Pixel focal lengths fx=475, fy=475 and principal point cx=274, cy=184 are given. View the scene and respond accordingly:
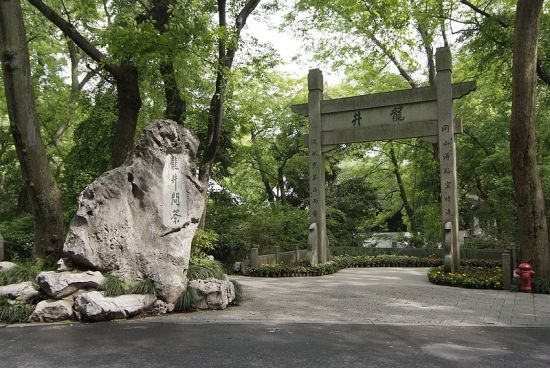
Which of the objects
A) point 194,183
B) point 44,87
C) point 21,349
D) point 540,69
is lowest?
point 21,349

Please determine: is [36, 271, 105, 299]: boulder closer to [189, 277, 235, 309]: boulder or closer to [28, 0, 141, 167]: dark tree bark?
[189, 277, 235, 309]: boulder

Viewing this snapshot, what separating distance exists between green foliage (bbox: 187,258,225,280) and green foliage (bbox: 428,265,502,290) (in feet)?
18.9

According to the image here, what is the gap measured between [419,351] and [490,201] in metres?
14.0

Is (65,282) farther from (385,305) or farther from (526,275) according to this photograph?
(526,275)

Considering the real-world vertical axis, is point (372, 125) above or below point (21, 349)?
above

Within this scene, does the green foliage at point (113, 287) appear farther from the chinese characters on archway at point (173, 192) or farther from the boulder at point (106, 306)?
the chinese characters on archway at point (173, 192)

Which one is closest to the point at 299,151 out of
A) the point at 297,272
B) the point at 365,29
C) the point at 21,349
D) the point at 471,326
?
the point at 365,29

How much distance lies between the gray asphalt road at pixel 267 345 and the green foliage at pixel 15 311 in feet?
1.62

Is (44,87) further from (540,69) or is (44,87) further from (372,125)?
(540,69)

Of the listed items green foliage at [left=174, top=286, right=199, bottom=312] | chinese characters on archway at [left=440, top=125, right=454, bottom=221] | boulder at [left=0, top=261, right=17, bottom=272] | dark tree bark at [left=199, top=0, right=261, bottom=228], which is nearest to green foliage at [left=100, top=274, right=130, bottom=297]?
green foliage at [left=174, top=286, right=199, bottom=312]

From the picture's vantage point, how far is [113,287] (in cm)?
749

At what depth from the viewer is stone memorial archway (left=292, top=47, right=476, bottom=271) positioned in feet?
42.7

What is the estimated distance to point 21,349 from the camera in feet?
18.3

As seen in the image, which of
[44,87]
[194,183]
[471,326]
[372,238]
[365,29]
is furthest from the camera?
[372,238]
